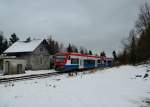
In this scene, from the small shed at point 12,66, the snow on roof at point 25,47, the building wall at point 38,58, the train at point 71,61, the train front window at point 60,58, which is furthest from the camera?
the snow on roof at point 25,47

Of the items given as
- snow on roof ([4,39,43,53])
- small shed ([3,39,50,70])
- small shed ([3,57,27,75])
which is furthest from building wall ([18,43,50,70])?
small shed ([3,57,27,75])

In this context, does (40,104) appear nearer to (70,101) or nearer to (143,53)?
(70,101)

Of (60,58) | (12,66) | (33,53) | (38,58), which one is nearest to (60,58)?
(60,58)

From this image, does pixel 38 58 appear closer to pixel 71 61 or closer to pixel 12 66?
pixel 71 61

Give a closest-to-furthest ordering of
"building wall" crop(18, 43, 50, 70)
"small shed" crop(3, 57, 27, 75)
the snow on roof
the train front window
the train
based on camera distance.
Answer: "small shed" crop(3, 57, 27, 75), the train, the train front window, "building wall" crop(18, 43, 50, 70), the snow on roof

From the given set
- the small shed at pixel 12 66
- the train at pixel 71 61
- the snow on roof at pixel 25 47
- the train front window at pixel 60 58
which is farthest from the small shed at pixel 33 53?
the small shed at pixel 12 66

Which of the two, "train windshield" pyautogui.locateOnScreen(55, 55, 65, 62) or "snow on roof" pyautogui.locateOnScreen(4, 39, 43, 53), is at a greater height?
"snow on roof" pyautogui.locateOnScreen(4, 39, 43, 53)

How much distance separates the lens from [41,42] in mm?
38844

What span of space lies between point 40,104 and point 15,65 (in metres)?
→ 20.4

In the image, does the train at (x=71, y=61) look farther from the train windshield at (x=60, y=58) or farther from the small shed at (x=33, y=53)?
the small shed at (x=33, y=53)

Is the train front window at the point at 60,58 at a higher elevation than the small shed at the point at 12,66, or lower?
higher

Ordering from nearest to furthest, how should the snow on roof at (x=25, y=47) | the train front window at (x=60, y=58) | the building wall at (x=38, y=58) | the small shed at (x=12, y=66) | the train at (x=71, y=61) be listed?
the small shed at (x=12, y=66), the train at (x=71, y=61), the train front window at (x=60, y=58), the building wall at (x=38, y=58), the snow on roof at (x=25, y=47)

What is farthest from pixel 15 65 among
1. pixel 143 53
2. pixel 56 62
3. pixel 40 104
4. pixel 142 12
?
pixel 142 12

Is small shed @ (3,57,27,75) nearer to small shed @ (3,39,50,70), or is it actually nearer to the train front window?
the train front window
